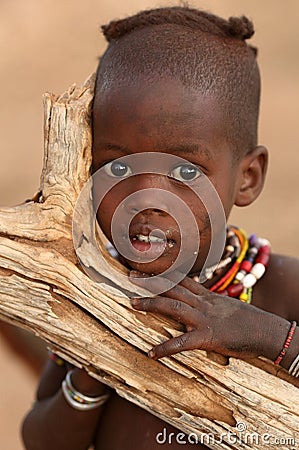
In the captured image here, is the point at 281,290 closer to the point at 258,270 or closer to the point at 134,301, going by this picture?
the point at 258,270

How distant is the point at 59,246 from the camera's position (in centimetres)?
146

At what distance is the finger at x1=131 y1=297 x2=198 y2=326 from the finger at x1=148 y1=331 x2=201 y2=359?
29mm

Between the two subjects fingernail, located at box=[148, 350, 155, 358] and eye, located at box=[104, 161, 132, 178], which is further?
eye, located at box=[104, 161, 132, 178]

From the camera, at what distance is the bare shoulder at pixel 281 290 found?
168 centimetres

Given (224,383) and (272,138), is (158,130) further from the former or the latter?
(272,138)

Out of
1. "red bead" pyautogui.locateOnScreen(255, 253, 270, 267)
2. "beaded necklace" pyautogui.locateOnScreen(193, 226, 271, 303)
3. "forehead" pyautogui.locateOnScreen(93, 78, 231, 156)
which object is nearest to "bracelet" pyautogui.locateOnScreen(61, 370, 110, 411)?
"beaded necklace" pyautogui.locateOnScreen(193, 226, 271, 303)

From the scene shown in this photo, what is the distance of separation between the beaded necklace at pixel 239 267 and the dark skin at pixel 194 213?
31 mm

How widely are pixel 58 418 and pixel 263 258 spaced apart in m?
0.61

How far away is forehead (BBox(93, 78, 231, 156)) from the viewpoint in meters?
1.48

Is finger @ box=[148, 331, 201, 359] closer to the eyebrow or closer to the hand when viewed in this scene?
the hand

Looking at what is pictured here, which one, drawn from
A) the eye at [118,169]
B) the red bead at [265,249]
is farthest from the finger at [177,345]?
the red bead at [265,249]

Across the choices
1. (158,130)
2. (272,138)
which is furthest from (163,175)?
(272,138)

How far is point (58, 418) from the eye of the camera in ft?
6.00

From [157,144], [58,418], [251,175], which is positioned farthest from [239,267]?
[58,418]
